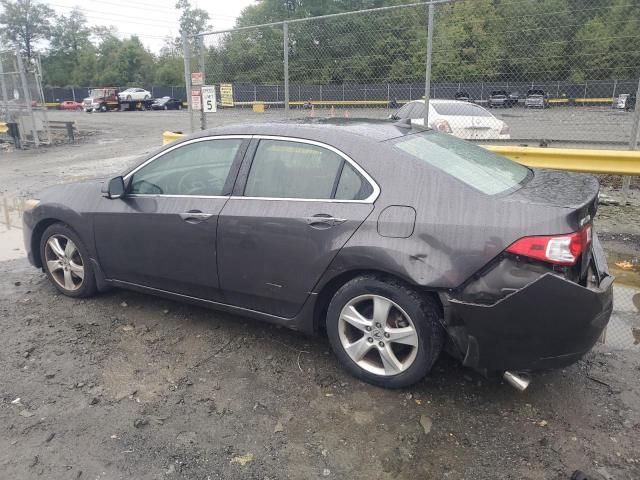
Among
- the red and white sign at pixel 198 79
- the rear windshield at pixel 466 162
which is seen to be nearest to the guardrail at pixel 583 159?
the red and white sign at pixel 198 79

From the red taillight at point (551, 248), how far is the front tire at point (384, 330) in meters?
0.59

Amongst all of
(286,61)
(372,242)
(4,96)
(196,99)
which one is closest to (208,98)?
(196,99)

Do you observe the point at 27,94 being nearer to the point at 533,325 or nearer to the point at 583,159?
the point at 583,159

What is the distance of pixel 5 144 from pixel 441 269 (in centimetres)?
1852

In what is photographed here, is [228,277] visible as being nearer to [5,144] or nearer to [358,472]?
[358,472]

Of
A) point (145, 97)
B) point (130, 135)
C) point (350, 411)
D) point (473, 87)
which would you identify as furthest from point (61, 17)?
point (350, 411)

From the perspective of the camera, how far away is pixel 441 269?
9.33ft

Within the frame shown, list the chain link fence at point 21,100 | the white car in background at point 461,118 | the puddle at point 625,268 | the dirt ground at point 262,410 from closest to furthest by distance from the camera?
the dirt ground at point 262,410 < the puddle at point 625,268 < the white car in background at point 461,118 < the chain link fence at point 21,100

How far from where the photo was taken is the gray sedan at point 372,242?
108 inches

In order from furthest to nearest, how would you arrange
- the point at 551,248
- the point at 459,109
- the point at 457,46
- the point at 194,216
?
the point at 459,109 → the point at 457,46 → the point at 194,216 → the point at 551,248

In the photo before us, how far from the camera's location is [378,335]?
314 centimetres

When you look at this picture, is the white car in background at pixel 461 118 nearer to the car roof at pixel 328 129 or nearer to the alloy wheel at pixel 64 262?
the car roof at pixel 328 129

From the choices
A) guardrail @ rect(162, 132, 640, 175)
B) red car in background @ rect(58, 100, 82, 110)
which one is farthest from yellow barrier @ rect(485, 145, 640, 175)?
red car in background @ rect(58, 100, 82, 110)

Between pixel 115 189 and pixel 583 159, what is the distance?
549cm
